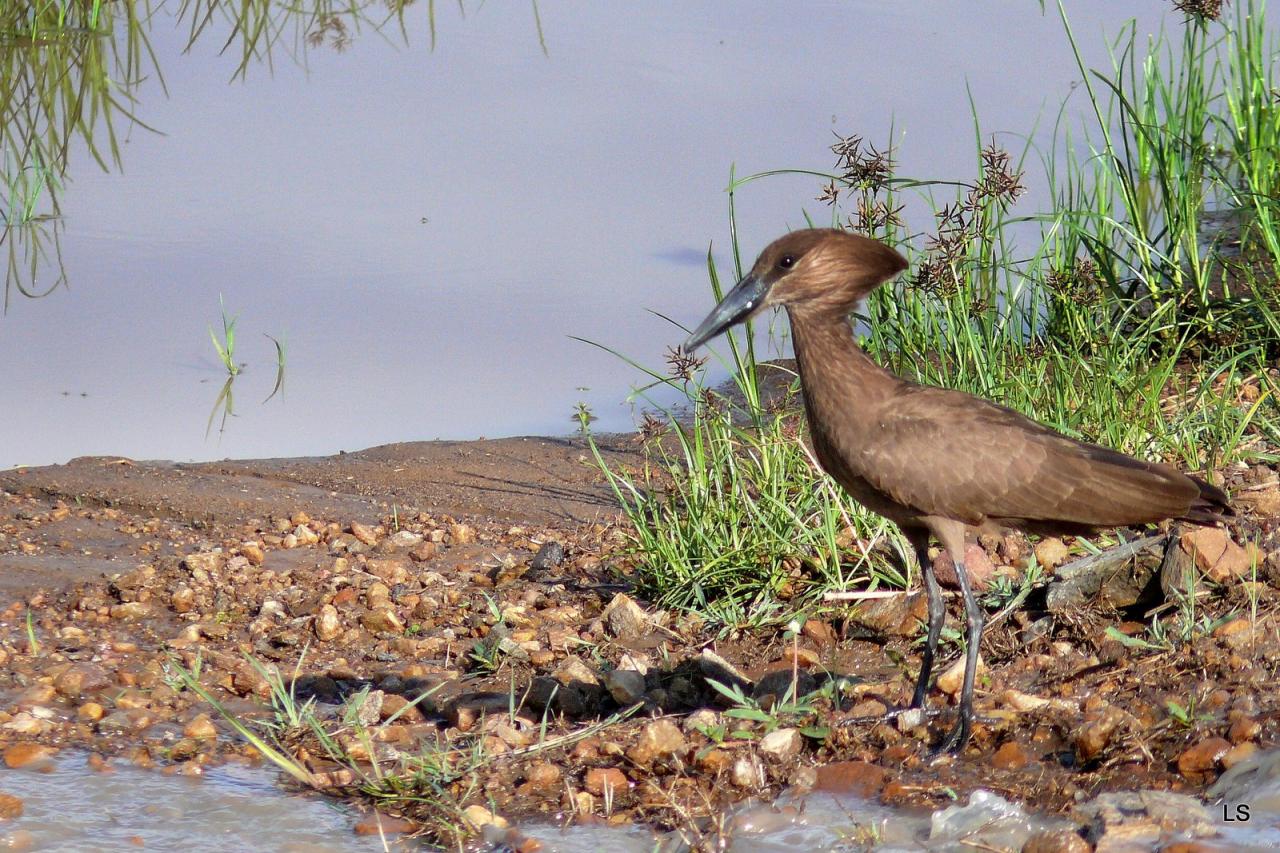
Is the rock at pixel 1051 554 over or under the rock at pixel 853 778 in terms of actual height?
over

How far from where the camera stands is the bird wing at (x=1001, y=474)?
4.24 metres

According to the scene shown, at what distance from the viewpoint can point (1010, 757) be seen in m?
3.86

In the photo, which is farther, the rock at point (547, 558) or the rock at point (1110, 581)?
the rock at point (547, 558)

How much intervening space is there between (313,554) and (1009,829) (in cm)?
321

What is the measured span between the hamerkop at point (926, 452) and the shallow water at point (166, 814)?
1738 mm

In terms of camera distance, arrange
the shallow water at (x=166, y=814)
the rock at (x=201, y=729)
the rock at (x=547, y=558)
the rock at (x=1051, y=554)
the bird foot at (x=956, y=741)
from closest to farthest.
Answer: the shallow water at (x=166, y=814) → the bird foot at (x=956, y=741) → the rock at (x=201, y=729) → the rock at (x=1051, y=554) → the rock at (x=547, y=558)

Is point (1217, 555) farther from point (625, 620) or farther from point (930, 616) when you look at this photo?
point (625, 620)

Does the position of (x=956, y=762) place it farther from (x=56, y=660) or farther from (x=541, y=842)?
(x=56, y=660)

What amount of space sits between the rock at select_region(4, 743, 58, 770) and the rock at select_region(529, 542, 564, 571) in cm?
202

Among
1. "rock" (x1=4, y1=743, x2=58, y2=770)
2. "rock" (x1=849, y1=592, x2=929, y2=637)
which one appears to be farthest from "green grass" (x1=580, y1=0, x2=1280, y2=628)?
"rock" (x1=4, y1=743, x2=58, y2=770)

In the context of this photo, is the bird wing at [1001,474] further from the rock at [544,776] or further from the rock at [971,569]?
the rock at [544,776]

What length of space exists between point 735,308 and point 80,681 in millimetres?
2250

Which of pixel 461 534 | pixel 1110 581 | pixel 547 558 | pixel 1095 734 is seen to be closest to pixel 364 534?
pixel 461 534

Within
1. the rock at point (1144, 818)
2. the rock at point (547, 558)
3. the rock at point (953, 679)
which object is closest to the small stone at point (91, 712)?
the rock at point (547, 558)
